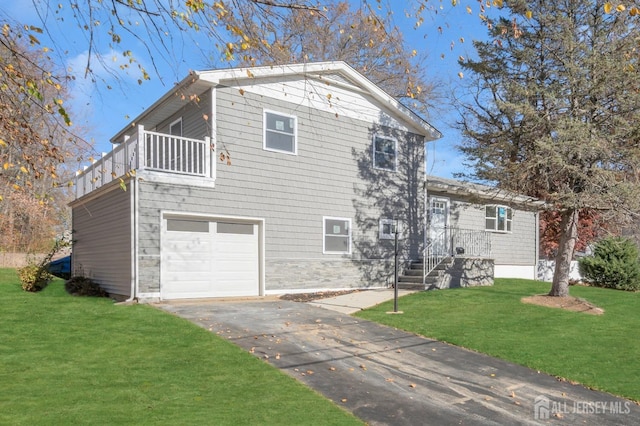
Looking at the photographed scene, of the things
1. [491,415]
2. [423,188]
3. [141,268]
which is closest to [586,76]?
[423,188]

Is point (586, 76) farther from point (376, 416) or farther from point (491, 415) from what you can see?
point (376, 416)

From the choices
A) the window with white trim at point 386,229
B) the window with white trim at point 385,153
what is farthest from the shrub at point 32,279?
the window with white trim at point 385,153

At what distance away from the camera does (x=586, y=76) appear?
1225 cm

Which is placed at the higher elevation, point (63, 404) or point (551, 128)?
point (551, 128)

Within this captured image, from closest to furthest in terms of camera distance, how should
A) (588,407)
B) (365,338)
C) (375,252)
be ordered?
1. (588,407)
2. (365,338)
3. (375,252)

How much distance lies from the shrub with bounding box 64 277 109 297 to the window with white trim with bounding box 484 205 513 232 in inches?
611

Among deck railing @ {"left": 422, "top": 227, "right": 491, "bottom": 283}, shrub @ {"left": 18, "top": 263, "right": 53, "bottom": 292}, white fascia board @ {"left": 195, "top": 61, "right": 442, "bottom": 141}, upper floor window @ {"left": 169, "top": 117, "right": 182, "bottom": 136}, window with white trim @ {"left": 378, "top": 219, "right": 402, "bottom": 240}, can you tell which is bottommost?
shrub @ {"left": 18, "top": 263, "right": 53, "bottom": 292}

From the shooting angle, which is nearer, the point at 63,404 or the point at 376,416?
the point at 63,404

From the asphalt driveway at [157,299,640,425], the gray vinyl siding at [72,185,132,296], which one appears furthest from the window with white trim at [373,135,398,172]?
the gray vinyl siding at [72,185,132,296]

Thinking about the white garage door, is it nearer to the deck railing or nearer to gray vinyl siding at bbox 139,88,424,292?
gray vinyl siding at bbox 139,88,424,292

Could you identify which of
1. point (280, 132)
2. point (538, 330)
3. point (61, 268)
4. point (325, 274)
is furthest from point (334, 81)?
point (61, 268)

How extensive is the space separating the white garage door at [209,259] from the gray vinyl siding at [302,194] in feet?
1.22

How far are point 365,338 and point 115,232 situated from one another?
25.0ft

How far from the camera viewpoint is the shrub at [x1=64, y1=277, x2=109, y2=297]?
13258 millimetres
